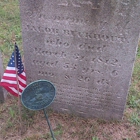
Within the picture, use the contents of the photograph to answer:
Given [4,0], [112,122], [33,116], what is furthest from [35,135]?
[4,0]

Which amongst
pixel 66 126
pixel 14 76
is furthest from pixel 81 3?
pixel 66 126

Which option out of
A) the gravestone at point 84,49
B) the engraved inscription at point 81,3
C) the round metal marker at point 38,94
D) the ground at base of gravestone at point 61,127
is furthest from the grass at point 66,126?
the engraved inscription at point 81,3

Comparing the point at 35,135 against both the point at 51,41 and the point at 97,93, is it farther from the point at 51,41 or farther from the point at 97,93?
the point at 51,41

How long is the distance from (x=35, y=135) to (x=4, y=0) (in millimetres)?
3617

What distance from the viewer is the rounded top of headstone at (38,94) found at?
2385mm

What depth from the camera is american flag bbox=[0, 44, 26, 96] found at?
2.61 meters

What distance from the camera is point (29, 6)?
2.45 meters

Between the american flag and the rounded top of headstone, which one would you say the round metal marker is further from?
the american flag

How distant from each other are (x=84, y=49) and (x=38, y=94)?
59 centimetres

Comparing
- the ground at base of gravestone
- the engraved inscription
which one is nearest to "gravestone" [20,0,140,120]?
the engraved inscription

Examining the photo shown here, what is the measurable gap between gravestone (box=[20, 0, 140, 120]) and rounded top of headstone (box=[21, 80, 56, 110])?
14.5 inches

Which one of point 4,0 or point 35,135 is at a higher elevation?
point 4,0

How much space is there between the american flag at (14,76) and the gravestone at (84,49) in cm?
13

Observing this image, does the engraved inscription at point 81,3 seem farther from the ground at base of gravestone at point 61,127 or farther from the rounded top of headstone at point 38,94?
the ground at base of gravestone at point 61,127
